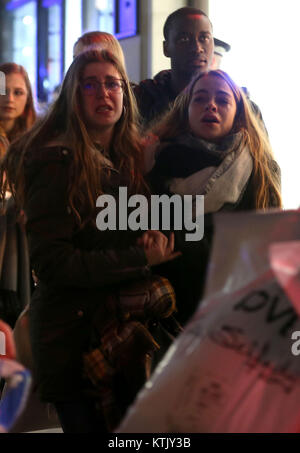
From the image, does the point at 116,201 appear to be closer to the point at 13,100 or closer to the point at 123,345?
the point at 123,345

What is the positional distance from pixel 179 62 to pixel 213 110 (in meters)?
0.56

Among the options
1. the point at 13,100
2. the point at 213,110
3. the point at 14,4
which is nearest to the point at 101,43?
the point at 213,110

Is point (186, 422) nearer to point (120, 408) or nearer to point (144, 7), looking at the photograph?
point (120, 408)

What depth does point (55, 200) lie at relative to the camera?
60.9 inches

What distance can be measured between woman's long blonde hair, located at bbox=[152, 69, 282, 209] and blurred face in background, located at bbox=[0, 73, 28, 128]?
1395mm

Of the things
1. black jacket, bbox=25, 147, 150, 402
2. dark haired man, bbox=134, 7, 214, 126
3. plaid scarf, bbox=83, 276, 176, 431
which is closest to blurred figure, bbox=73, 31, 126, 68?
dark haired man, bbox=134, 7, 214, 126

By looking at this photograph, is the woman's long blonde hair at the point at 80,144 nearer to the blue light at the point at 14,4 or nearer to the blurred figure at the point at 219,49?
the blurred figure at the point at 219,49

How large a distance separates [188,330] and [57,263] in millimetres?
657

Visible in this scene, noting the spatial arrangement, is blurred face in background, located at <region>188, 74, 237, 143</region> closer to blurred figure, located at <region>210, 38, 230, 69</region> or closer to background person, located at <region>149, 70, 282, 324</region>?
background person, located at <region>149, 70, 282, 324</region>

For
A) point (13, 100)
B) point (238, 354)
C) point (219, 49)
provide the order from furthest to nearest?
point (13, 100) < point (219, 49) < point (238, 354)

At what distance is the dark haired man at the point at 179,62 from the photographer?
6.98ft

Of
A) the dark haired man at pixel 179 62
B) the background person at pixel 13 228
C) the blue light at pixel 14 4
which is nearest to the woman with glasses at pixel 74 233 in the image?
the dark haired man at pixel 179 62

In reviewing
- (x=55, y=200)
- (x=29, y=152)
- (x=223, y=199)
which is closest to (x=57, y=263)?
(x=55, y=200)

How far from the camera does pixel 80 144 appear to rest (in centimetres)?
159
